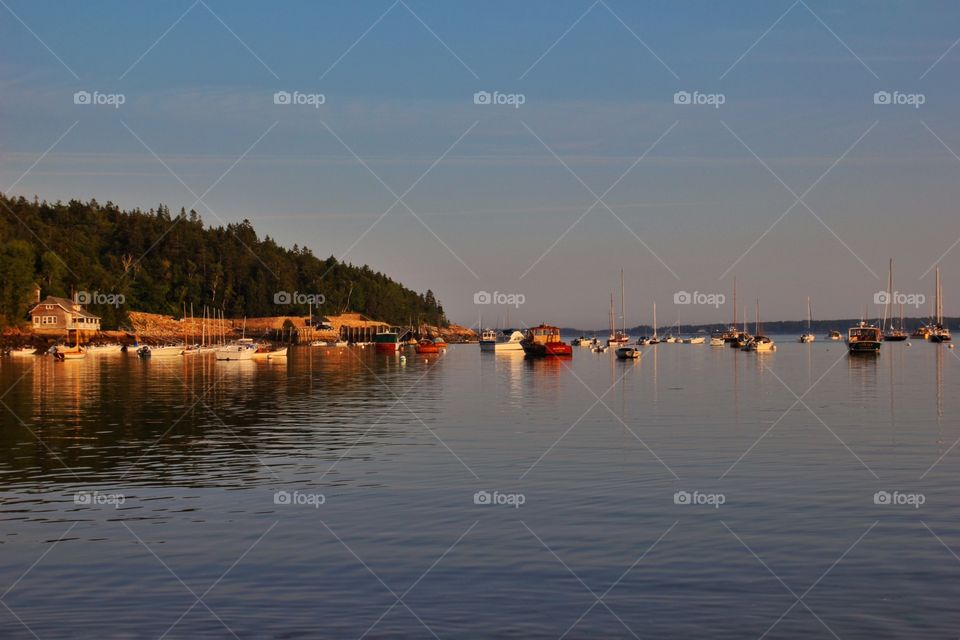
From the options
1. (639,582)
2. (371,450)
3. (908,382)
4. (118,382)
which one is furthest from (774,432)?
(118,382)

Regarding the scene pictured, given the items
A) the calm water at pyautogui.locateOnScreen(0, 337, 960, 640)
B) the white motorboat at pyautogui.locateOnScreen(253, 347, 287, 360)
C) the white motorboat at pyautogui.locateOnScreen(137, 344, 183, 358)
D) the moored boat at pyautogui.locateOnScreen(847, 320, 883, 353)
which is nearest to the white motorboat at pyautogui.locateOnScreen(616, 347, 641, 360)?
the moored boat at pyautogui.locateOnScreen(847, 320, 883, 353)

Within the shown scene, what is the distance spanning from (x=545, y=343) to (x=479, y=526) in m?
122

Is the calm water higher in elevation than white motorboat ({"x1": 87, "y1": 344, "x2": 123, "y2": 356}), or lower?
lower

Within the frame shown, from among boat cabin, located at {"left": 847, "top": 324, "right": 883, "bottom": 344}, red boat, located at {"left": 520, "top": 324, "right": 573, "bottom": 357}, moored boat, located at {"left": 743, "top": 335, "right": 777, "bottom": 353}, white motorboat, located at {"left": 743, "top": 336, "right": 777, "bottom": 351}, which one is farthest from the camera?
white motorboat, located at {"left": 743, "top": 336, "right": 777, "bottom": 351}

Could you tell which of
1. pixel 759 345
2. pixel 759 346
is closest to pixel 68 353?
pixel 759 346

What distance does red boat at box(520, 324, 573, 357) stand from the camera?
142250 millimetres

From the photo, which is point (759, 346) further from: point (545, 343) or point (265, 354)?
point (265, 354)

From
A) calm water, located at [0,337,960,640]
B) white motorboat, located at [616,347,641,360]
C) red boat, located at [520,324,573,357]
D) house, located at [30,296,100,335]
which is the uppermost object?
house, located at [30,296,100,335]

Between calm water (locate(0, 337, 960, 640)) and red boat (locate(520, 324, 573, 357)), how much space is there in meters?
90.8

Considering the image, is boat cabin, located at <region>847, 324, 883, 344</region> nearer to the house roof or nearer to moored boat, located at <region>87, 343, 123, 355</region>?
moored boat, located at <region>87, 343, 123, 355</region>

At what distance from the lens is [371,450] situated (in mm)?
37219

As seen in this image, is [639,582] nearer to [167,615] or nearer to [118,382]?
[167,615]

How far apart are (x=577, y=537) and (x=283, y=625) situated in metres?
8.26

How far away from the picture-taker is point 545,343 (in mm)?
145000
